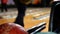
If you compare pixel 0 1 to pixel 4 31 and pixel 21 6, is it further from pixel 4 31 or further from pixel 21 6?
pixel 4 31

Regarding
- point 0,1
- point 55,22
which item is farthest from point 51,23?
point 0,1

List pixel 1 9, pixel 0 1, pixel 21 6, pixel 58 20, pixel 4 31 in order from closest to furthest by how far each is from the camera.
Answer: pixel 4 31, pixel 58 20, pixel 21 6, pixel 0 1, pixel 1 9

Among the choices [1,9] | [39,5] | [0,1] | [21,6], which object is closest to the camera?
[21,6]

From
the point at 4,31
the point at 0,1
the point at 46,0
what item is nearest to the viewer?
the point at 4,31

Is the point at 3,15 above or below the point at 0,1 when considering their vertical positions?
below

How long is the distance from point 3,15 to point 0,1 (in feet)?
1.00

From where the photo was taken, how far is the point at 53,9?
113cm

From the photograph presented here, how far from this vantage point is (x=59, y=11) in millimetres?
1124

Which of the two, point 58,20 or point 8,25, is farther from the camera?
point 58,20

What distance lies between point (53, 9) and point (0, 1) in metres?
1.87

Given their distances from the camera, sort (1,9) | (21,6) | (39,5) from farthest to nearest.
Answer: (39,5) → (1,9) → (21,6)

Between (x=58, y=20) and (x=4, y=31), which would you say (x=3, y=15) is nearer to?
(x=58, y=20)

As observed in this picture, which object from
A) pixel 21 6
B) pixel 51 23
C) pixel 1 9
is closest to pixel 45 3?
pixel 1 9

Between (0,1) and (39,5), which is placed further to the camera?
(39,5)
